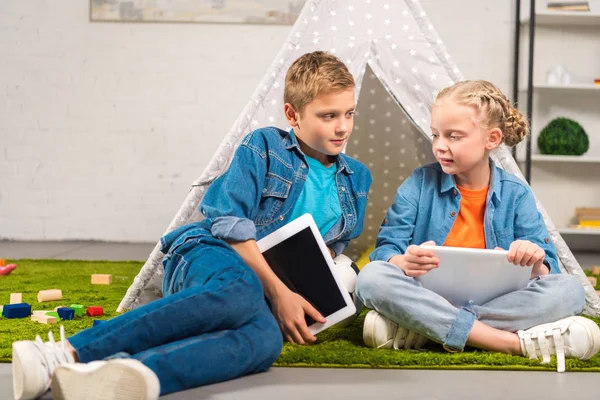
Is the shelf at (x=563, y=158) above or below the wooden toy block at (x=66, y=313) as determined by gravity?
above

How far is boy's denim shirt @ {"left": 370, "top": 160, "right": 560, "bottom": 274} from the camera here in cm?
177

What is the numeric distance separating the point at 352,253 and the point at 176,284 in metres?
1.24

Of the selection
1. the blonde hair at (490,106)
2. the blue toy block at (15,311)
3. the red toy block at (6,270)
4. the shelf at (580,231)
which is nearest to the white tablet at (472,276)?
the blonde hair at (490,106)

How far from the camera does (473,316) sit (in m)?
1.58

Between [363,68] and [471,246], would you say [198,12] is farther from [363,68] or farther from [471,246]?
[471,246]

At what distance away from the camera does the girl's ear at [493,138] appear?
1754mm

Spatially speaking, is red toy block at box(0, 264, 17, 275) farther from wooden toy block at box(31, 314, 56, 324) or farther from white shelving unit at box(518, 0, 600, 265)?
white shelving unit at box(518, 0, 600, 265)

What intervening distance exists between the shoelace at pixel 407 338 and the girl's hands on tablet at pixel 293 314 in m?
0.17

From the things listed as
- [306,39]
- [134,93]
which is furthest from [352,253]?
[134,93]

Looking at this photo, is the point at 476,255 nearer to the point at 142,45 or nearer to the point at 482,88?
the point at 482,88

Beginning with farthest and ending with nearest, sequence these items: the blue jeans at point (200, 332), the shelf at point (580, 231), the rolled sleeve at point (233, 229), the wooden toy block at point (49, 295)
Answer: the shelf at point (580, 231) → the wooden toy block at point (49, 295) → the rolled sleeve at point (233, 229) → the blue jeans at point (200, 332)

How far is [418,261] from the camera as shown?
1.56 m

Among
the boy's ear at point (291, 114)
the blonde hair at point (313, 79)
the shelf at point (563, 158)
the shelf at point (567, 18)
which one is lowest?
the shelf at point (563, 158)

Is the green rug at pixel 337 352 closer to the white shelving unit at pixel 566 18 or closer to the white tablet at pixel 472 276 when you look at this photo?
the white tablet at pixel 472 276
